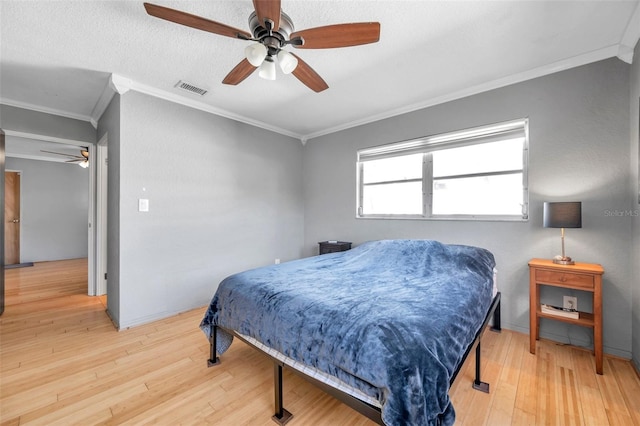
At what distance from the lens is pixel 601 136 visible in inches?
89.1

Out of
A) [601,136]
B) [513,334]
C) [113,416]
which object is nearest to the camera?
[113,416]

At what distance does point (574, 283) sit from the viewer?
211cm

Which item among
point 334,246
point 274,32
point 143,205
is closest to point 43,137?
point 143,205

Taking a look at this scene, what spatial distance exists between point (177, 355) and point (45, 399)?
781 mm

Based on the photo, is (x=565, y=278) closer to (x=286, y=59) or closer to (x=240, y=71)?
(x=286, y=59)

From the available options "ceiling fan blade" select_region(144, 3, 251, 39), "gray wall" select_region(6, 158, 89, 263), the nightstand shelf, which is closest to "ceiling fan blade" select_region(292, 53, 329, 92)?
"ceiling fan blade" select_region(144, 3, 251, 39)

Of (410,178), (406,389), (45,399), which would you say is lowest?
(45,399)

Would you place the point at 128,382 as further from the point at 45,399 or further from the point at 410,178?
the point at 410,178

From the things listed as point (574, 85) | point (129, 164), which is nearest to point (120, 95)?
point (129, 164)

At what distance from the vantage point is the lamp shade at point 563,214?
82.3 inches

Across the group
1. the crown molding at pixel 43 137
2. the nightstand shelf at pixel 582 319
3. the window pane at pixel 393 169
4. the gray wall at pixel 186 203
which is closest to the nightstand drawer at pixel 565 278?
the nightstand shelf at pixel 582 319

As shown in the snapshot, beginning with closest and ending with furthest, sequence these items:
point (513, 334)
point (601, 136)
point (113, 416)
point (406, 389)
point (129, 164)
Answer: point (406, 389) < point (113, 416) < point (601, 136) < point (513, 334) < point (129, 164)

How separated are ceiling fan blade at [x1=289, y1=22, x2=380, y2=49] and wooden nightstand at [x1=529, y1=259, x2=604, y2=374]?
7.64 ft

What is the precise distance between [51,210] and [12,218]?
65 cm
